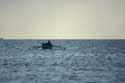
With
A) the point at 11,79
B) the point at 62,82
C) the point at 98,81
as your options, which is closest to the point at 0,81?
the point at 11,79

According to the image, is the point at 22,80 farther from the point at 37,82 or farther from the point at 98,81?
the point at 98,81

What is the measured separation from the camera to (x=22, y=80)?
42.3m

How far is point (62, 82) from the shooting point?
41.8m

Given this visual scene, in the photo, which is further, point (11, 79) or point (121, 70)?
point (121, 70)

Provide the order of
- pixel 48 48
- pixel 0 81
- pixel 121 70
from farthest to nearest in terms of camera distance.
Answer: pixel 48 48, pixel 121 70, pixel 0 81

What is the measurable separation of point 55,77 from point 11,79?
547 cm

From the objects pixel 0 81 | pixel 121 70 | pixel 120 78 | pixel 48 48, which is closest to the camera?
pixel 0 81

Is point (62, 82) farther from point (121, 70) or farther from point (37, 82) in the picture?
point (121, 70)

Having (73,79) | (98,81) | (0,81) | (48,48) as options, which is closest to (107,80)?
(98,81)

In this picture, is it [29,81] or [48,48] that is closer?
[29,81]

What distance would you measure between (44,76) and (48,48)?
6857 cm

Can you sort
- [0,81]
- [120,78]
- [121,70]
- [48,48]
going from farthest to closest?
1. [48,48]
2. [121,70]
3. [120,78]
4. [0,81]

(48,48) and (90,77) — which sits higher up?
(90,77)

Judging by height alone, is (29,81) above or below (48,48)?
above
